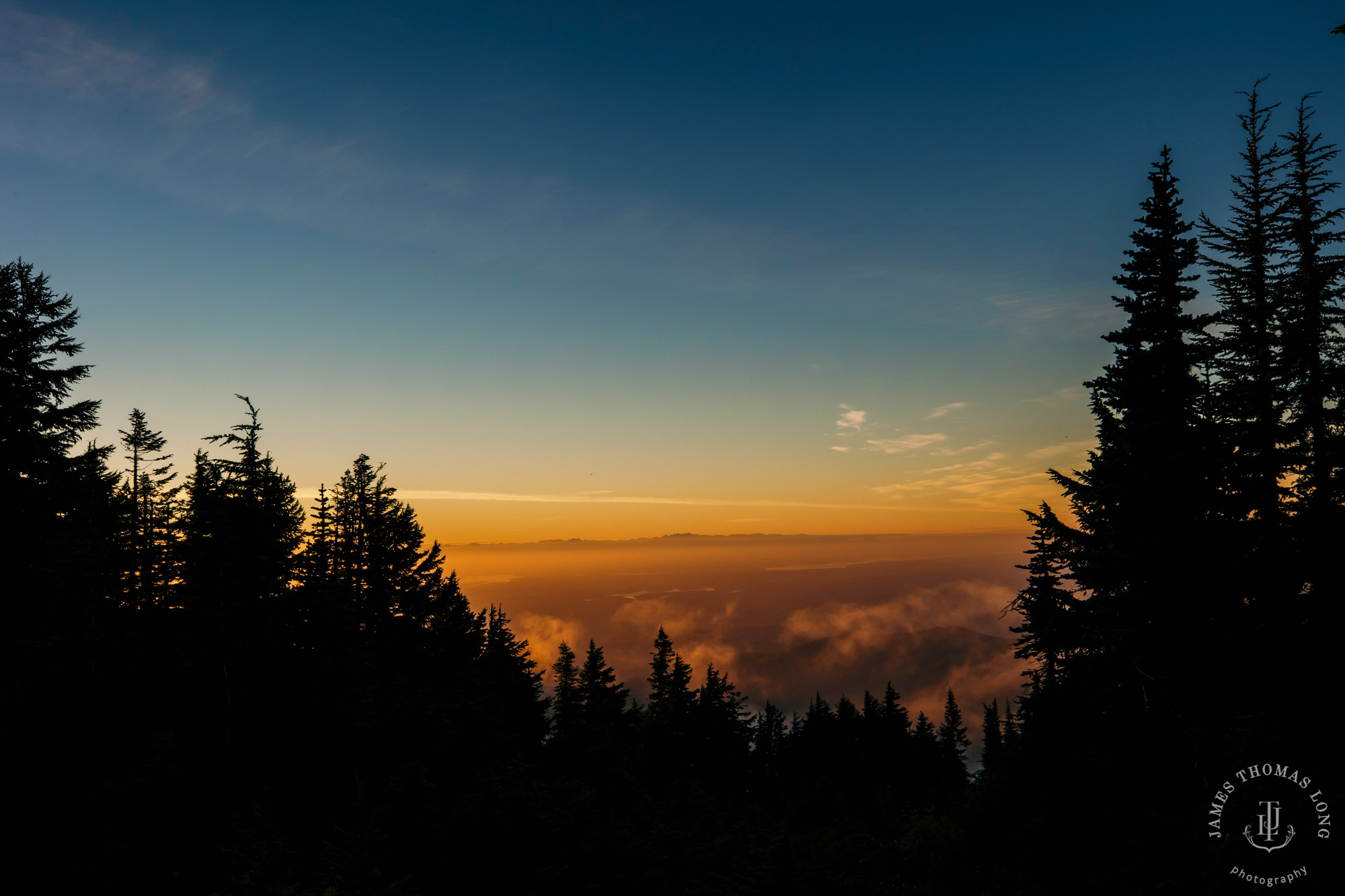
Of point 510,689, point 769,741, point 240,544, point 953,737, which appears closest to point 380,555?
point 510,689

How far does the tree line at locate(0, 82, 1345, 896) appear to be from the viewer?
14.1m

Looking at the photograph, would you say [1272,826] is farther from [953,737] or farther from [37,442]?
[953,737]

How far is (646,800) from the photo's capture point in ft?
91.3

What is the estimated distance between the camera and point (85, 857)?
1382 centimetres

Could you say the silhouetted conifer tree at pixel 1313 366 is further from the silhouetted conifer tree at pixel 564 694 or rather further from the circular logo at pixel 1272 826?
the silhouetted conifer tree at pixel 564 694

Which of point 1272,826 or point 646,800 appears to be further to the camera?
point 646,800

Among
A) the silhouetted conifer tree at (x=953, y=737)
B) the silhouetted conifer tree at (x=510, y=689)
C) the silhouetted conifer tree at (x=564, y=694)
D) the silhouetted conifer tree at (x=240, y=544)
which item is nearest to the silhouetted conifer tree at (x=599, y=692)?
the silhouetted conifer tree at (x=564, y=694)

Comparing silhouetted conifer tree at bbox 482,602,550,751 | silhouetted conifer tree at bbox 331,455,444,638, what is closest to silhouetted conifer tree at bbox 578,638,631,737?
silhouetted conifer tree at bbox 482,602,550,751

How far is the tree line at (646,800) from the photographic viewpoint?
1413cm

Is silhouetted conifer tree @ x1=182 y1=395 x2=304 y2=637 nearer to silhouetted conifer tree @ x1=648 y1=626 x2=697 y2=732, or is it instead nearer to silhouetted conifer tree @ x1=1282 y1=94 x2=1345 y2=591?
silhouetted conifer tree @ x1=1282 y1=94 x2=1345 y2=591

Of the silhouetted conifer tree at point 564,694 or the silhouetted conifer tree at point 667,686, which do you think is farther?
the silhouetted conifer tree at point 667,686

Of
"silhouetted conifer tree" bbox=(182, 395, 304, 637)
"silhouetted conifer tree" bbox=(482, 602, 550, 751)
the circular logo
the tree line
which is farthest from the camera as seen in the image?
"silhouetted conifer tree" bbox=(482, 602, 550, 751)

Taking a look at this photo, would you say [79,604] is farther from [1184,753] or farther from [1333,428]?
[1333,428]

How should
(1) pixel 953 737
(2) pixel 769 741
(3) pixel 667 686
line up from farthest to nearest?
(1) pixel 953 737, (2) pixel 769 741, (3) pixel 667 686
